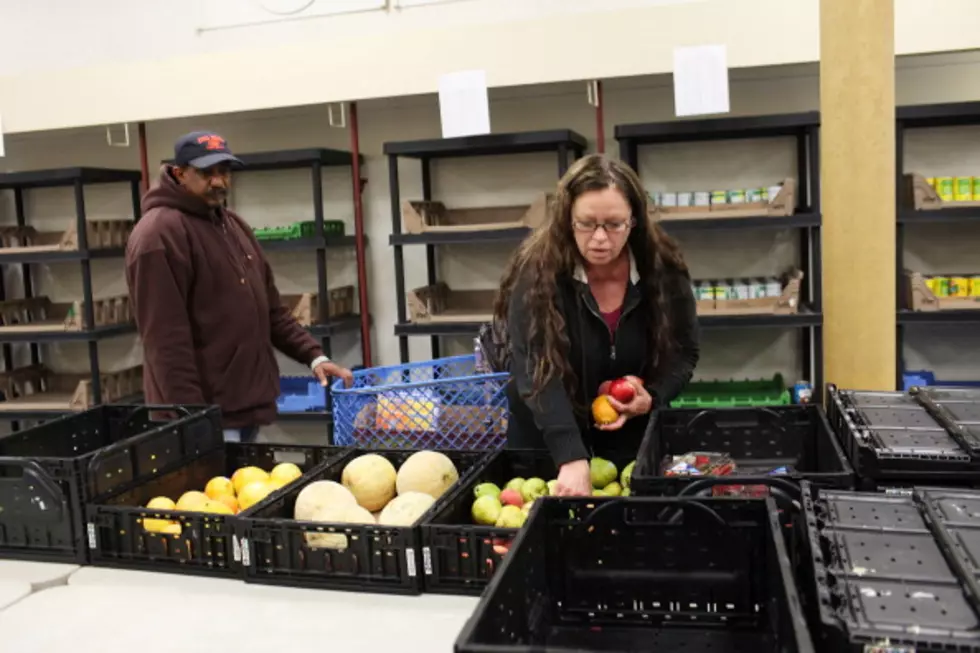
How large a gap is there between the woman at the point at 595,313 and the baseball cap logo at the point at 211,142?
3.74ft

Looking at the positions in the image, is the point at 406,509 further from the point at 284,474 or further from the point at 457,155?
the point at 457,155

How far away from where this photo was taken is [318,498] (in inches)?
80.0

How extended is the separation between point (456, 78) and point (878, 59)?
6.65 ft

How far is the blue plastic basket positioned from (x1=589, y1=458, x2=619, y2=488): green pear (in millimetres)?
645

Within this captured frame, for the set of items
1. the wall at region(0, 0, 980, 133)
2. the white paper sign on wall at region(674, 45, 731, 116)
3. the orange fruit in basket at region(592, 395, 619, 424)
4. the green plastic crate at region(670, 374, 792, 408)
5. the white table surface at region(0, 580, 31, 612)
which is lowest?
the green plastic crate at region(670, 374, 792, 408)

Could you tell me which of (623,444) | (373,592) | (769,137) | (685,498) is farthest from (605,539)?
(769,137)

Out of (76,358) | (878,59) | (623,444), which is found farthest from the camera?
(76,358)

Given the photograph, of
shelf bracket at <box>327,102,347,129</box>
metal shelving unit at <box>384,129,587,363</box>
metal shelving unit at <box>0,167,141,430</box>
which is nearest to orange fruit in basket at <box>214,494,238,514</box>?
metal shelving unit at <box>384,129,587,363</box>

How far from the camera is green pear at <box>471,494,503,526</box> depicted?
1949 millimetres

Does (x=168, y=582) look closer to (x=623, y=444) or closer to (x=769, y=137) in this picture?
(x=623, y=444)

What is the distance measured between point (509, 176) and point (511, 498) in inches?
142

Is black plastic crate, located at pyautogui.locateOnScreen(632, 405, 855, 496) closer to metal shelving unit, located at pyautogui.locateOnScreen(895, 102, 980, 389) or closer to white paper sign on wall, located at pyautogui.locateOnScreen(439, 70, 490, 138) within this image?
white paper sign on wall, located at pyautogui.locateOnScreen(439, 70, 490, 138)

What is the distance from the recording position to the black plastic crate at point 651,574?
155 cm

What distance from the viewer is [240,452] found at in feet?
8.40
